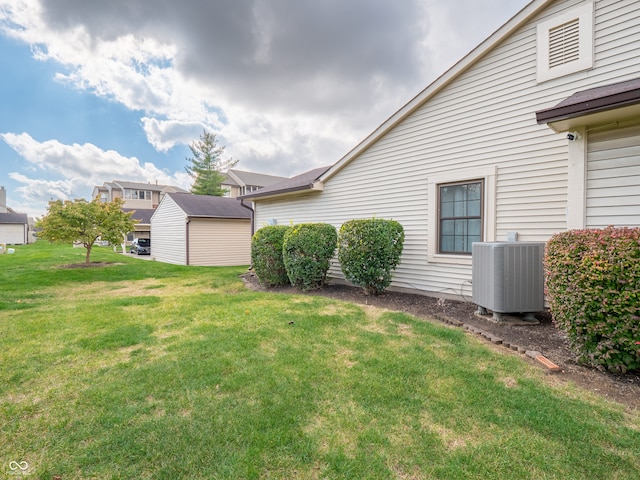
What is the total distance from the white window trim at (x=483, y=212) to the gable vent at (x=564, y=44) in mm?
1869

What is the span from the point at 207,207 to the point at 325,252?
10.7 metres

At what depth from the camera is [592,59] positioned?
4.54 meters

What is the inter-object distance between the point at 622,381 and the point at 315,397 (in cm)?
280

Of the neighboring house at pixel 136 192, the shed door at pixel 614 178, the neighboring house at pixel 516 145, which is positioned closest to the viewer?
the shed door at pixel 614 178

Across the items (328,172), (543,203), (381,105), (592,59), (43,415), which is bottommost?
(43,415)

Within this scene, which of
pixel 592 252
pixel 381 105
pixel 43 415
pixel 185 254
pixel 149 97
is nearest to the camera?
pixel 43 415

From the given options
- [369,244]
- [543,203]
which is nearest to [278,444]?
[369,244]

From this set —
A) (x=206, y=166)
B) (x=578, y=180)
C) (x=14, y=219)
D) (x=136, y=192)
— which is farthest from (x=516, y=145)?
(x=14, y=219)

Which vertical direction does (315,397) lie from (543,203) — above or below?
below

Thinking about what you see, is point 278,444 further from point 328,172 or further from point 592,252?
point 328,172

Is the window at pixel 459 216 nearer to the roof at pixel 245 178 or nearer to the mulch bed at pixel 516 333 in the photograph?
the mulch bed at pixel 516 333

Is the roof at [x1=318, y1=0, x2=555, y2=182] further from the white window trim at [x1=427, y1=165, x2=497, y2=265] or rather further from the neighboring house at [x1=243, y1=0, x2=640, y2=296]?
the white window trim at [x1=427, y1=165, x2=497, y2=265]

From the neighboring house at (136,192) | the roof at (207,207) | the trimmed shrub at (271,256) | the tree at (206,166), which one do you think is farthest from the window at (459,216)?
the neighboring house at (136,192)

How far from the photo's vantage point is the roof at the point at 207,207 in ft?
47.6
